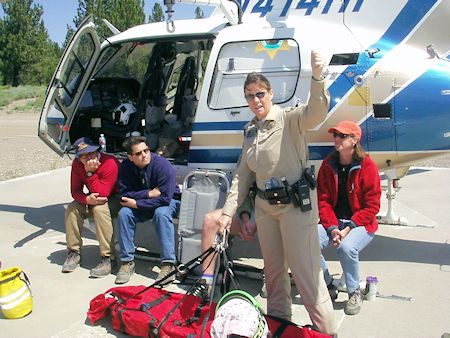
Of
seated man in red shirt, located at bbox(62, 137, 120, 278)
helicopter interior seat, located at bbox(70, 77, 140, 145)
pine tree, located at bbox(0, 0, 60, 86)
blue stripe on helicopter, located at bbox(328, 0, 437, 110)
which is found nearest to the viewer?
blue stripe on helicopter, located at bbox(328, 0, 437, 110)

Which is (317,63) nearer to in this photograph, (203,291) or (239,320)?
(239,320)

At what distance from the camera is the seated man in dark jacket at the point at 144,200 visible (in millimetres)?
4863

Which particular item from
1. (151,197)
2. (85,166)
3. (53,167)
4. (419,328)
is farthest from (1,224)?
(419,328)

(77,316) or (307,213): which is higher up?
(307,213)

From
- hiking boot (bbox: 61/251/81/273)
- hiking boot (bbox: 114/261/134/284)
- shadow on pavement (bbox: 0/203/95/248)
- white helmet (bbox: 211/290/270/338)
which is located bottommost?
shadow on pavement (bbox: 0/203/95/248)

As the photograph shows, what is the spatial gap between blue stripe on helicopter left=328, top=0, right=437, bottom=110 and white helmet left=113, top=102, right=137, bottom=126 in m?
3.48

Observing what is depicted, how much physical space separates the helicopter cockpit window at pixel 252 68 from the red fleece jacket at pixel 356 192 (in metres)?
1.11

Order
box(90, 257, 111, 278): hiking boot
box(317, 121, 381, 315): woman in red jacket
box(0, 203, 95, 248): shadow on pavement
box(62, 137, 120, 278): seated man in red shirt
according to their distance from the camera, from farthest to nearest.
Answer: box(0, 203, 95, 248): shadow on pavement < box(62, 137, 120, 278): seated man in red shirt < box(90, 257, 111, 278): hiking boot < box(317, 121, 381, 315): woman in red jacket

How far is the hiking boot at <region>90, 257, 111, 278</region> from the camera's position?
5.02 meters

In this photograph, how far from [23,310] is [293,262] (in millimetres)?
2344

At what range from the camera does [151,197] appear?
16.4 feet

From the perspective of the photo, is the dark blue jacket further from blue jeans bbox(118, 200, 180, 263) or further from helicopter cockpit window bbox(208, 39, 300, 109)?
helicopter cockpit window bbox(208, 39, 300, 109)

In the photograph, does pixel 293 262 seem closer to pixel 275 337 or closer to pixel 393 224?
pixel 275 337

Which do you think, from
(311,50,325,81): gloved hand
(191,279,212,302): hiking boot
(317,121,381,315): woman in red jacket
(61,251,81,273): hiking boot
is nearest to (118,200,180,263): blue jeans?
(61,251,81,273): hiking boot
